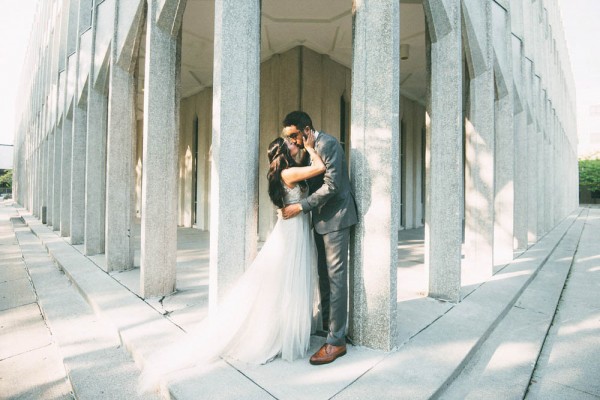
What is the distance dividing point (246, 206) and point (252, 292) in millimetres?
887

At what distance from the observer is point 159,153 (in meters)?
4.71

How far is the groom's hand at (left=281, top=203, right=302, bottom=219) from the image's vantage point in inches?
122

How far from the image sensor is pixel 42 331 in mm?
4160

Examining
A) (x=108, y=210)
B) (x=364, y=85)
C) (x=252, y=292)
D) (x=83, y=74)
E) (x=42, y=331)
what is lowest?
(x=42, y=331)

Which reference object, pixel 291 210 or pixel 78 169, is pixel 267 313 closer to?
pixel 291 210

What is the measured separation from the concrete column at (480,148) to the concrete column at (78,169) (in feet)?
30.2

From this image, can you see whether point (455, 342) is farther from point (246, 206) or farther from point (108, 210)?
point (108, 210)

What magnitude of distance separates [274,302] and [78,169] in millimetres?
8149

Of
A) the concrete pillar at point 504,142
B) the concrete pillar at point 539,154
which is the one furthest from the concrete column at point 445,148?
the concrete pillar at point 539,154

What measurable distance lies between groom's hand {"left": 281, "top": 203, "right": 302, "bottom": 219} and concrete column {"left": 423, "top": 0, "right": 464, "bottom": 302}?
2456 millimetres

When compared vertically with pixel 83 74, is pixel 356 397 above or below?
below

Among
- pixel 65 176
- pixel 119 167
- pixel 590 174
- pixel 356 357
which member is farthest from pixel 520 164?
pixel 590 174

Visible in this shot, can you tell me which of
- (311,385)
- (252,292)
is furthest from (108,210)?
(311,385)

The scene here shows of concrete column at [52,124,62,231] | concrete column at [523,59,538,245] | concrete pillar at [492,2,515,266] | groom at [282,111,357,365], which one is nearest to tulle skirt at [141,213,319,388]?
groom at [282,111,357,365]
